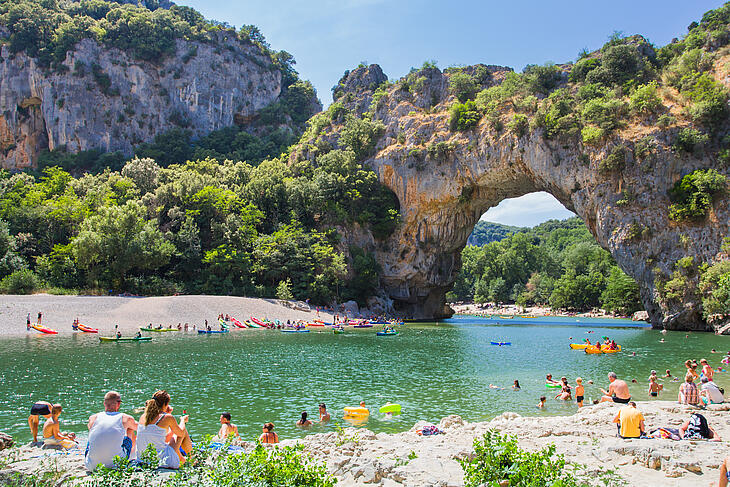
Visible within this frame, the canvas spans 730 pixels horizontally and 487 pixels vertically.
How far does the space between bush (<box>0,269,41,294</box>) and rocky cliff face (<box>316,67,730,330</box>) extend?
34547 mm

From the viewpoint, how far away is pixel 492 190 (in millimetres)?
56562

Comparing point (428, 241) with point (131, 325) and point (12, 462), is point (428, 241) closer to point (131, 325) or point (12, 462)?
point (131, 325)

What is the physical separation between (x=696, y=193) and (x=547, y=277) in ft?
196

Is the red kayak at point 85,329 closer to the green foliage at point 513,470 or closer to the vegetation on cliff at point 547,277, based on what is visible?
the green foliage at point 513,470

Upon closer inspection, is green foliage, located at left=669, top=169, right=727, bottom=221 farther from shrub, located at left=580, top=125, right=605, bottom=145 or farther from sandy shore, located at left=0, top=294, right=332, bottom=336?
sandy shore, located at left=0, top=294, right=332, bottom=336

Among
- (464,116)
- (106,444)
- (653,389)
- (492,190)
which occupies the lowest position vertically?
(653,389)

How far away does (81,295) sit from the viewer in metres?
42.7

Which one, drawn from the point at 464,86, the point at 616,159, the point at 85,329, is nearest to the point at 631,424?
the point at 85,329

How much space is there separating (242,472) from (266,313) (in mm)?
42453

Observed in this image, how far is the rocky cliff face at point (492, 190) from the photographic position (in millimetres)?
39938

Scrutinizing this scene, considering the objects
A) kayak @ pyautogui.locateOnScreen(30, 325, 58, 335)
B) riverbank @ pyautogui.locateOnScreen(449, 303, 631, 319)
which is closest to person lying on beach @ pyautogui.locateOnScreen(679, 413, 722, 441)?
kayak @ pyautogui.locateOnScreen(30, 325, 58, 335)

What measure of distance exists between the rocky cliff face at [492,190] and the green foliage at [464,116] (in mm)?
1117

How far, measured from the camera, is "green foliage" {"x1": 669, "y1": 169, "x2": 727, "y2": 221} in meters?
36.9

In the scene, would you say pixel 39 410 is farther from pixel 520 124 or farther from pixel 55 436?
pixel 520 124
